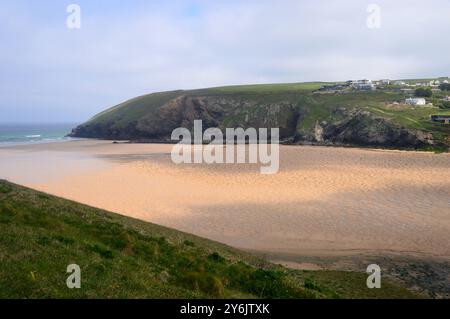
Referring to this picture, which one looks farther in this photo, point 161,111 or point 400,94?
point 161,111

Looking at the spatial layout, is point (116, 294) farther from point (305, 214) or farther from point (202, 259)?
point (305, 214)

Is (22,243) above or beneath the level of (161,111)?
beneath

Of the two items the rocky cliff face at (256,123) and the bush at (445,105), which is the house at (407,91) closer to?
the bush at (445,105)

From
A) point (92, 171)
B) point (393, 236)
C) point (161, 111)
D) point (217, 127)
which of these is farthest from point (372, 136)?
point (161, 111)
